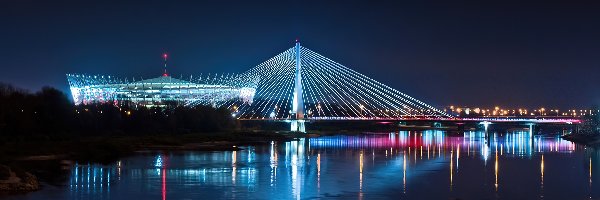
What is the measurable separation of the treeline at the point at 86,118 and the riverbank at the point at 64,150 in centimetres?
153

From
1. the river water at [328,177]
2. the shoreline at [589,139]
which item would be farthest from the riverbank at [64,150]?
the shoreline at [589,139]

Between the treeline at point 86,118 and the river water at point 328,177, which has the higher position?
the treeline at point 86,118

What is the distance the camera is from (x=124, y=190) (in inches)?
1051

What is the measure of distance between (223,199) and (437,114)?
5499 cm

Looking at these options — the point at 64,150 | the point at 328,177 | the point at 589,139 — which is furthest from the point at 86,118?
the point at 589,139

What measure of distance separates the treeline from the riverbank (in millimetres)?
1534

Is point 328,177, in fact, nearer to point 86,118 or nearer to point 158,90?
point 86,118

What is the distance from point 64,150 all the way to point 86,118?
14.4 metres

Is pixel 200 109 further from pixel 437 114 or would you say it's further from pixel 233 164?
pixel 233 164

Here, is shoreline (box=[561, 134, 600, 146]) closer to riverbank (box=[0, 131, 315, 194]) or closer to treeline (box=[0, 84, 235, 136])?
riverbank (box=[0, 131, 315, 194])

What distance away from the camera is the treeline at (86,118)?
48.5 m

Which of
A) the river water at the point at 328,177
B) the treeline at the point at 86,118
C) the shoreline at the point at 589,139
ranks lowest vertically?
the river water at the point at 328,177

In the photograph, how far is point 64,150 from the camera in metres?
42.3

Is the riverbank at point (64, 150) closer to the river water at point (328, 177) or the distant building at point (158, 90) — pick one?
the river water at point (328, 177)
